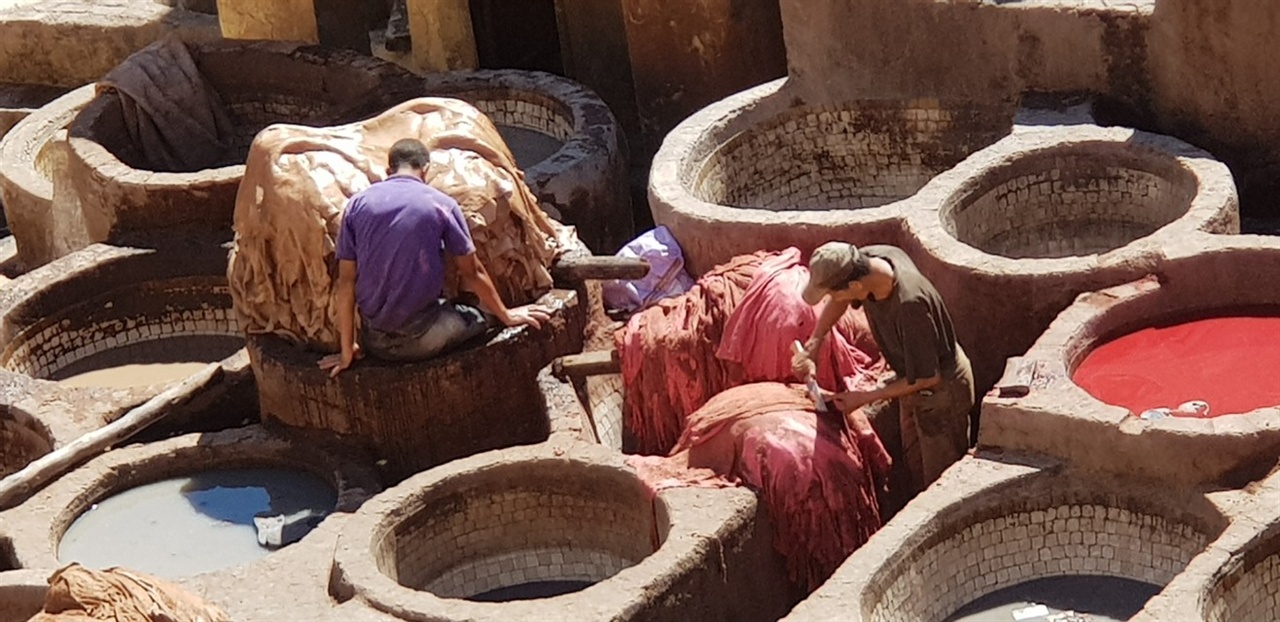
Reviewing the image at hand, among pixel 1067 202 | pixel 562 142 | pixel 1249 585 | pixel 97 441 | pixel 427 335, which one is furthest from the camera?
pixel 562 142

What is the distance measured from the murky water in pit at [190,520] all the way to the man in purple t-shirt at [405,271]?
717mm

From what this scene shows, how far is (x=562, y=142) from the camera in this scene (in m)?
17.0

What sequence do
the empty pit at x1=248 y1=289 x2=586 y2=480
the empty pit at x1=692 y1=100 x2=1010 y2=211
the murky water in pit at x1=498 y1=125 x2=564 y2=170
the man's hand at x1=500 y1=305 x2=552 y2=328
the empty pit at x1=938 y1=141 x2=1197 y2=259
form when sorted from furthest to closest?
the murky water in pit at x1=498 y1=125 x2=564 y2=170 < the empty pit at x1=692 y1=100 x2=1010 y2=211 < the empty pit at x1=938 y1=141 x2=1197 y2=259 < the man's hand at x1=500 y1=305 x2=552 y2=328 < the empty pit at x1=248 y1=289 x2=586 y2=480

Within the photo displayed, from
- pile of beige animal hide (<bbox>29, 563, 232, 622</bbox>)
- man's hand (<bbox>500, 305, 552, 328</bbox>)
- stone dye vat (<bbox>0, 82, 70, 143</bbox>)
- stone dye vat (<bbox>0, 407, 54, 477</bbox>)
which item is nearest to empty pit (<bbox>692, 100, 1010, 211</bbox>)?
man's hand (<bbox>500, 305, 552, 328</bbox>)

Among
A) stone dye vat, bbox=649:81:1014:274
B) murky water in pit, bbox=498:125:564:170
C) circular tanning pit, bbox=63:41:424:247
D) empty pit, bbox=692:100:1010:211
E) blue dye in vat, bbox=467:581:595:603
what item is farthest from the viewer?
murky water in pit, bbox=498:125:564:170

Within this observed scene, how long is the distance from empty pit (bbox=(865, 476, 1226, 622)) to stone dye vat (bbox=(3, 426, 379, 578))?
3.24 m

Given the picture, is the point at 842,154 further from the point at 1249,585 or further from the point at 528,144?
the point at 1249,585

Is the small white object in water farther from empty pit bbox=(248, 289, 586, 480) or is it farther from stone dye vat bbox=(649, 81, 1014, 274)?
stone dye vat bbox=(649, 81, 1014, 274)

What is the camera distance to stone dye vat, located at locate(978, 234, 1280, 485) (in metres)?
11.1

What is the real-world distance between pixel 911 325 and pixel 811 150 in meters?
4.09

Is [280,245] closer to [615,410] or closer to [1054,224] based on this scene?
[615,410]

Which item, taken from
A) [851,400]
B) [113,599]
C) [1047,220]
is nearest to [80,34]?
[1047,220]

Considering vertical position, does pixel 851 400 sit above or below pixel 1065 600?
above

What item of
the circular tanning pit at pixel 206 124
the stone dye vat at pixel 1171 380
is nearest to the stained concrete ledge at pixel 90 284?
the circular tanning pit at pixel 206 124
